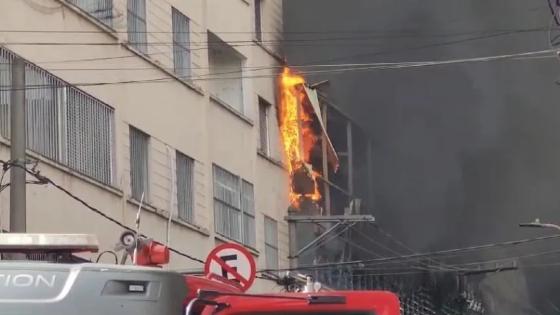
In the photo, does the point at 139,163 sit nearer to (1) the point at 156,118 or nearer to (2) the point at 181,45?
(1) the point at 156,118

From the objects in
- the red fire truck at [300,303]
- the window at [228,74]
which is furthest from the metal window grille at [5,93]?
the red fire truck at [300,303]

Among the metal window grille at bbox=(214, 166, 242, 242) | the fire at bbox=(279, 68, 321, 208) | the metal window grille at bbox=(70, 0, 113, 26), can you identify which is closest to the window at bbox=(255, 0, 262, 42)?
the fire at bbox=(279, 68, 321, 208)

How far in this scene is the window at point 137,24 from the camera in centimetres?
2173

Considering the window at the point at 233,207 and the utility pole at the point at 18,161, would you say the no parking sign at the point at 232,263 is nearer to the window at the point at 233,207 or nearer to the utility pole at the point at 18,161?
the utility pole at the point at 18,161

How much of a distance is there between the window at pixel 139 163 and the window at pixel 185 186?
1128 millimetres

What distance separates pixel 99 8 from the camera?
812 inches

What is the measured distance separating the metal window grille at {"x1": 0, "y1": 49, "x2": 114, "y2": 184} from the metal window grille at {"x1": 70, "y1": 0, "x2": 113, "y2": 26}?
1.40 meters

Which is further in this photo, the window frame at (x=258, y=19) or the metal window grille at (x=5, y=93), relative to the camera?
the window frame at (x=258, y=19)

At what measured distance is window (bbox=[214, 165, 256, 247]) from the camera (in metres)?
24.6

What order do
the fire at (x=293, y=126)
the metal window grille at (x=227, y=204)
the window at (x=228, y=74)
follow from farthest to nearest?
the fire at (x=293, y=126)
the window at (x=228, y=74)
the metal window grille at (x=227, y=204)

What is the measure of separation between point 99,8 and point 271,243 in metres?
7.83

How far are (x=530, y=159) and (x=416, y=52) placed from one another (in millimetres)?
3834

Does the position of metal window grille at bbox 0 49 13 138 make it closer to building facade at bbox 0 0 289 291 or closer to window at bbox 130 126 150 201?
building facade at bbox 0 0 289 291

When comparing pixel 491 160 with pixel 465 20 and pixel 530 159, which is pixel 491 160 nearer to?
pixel 530 159
